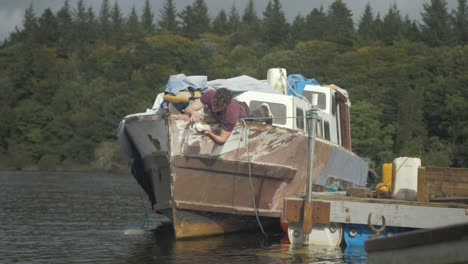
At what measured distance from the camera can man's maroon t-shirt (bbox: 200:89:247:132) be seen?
54.6 ft

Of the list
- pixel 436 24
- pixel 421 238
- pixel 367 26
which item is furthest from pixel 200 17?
pixel 421 238

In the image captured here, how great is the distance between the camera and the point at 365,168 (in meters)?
25.0

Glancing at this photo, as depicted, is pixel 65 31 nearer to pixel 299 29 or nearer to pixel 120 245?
pixel 299 29

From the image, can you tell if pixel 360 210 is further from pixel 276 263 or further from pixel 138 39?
pixel 138 39

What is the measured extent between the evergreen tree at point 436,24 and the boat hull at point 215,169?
116 m

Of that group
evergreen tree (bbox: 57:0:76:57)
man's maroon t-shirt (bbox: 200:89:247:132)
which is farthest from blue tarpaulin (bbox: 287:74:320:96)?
evergreen tree (bbox: 57:0:76:57)

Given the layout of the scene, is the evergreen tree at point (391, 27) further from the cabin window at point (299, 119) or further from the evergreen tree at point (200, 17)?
the cabin window at point (299, 119)

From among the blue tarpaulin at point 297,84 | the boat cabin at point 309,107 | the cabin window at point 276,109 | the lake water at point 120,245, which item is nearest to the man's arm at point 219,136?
the boat cabin at point 309,107

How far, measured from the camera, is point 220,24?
18662cm

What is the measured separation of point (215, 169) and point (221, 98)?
1611mm

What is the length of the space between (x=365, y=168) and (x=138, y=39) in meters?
136

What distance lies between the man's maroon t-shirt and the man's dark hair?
0.20 metres

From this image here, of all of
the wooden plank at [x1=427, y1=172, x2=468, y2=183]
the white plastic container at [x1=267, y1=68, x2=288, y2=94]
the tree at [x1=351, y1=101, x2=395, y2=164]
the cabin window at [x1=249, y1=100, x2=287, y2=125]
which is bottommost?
the wooden plank at [x1=427, y1=172, x2=468, y2=183]

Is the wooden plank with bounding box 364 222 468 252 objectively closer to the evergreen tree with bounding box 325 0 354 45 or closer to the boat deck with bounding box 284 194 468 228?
the boat deck with bounding box 284 194 468 228
